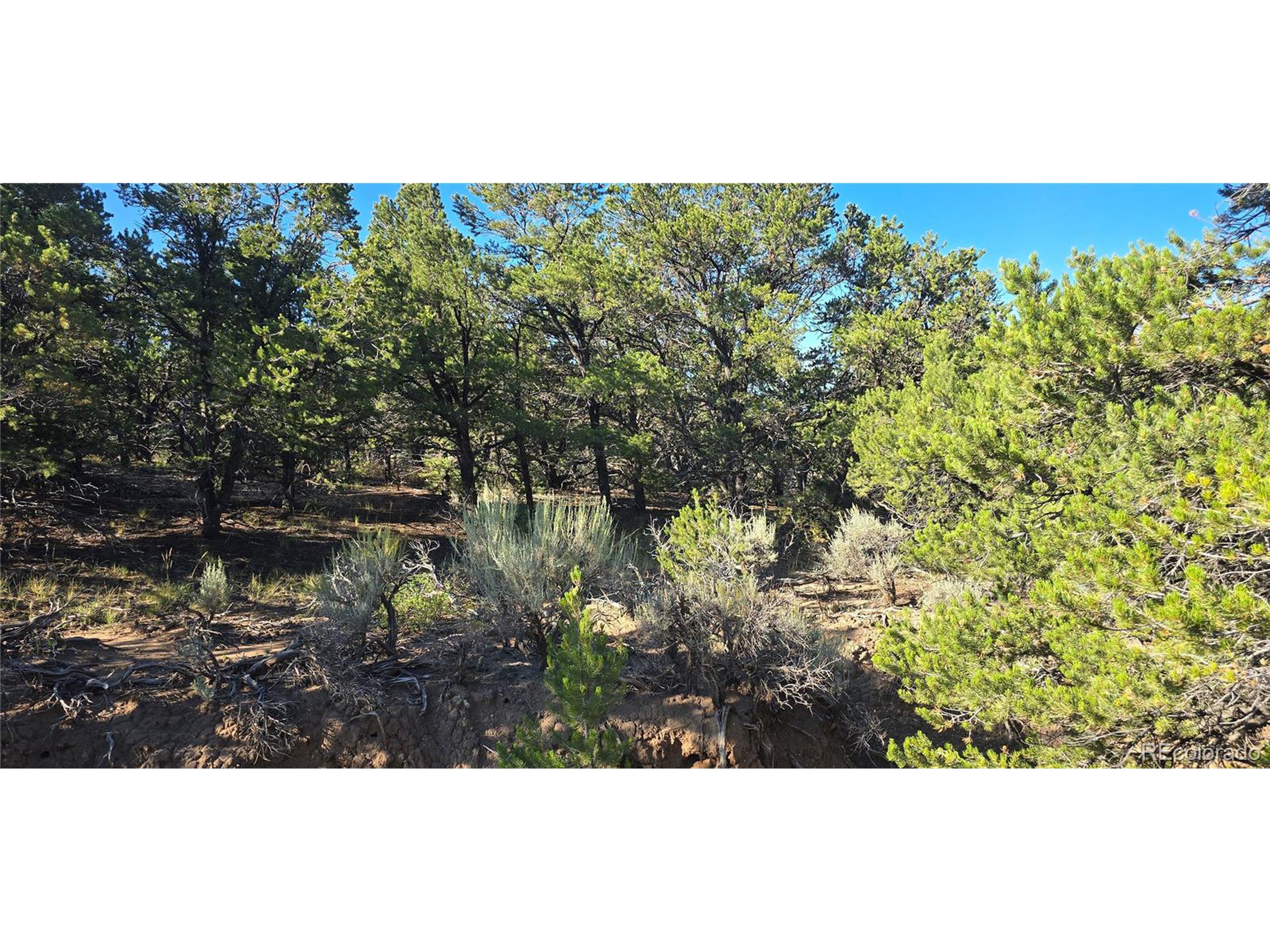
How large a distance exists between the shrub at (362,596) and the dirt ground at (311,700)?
34cm

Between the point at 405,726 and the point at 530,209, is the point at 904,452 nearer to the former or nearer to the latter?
the point at 405,726

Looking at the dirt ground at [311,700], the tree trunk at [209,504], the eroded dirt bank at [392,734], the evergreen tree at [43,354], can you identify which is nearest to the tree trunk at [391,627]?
the dirt ground at [311,700]

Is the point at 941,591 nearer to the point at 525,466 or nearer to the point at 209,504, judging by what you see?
the point at 525,466

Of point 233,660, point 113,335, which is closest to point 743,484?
point 233,660

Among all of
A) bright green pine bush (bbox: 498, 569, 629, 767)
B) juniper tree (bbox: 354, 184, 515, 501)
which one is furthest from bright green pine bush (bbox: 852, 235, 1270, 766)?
juniper tree (bbox: 354, 184, 515, 501)

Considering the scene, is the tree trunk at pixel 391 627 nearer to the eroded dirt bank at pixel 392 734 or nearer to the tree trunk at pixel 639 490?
the eroded dirt bank at pixel 392 734

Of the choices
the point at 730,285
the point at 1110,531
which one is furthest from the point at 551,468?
the point at 1110,531

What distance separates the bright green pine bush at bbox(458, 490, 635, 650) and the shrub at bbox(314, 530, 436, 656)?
51cm

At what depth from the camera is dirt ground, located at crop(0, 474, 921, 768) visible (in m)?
3.37

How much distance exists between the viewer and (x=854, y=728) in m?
4.29

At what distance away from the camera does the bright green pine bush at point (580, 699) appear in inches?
108

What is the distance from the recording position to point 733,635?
4023 mm

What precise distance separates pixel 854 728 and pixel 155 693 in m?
5.31

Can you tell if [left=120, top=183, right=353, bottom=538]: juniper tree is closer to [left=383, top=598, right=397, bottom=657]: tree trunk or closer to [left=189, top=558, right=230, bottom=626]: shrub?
[left=189, top=558, right=230, bottom=626]: shrub
